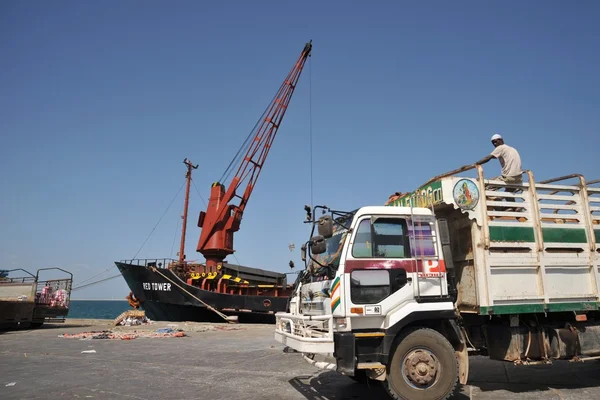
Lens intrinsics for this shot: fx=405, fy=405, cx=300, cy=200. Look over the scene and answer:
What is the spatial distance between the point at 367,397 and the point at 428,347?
4.68 feet

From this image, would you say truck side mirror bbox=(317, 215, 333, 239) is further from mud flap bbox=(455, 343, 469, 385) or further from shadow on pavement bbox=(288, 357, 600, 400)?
shadow on pavement bbox=(288, 357, 600, 400)

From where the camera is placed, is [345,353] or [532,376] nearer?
[345,353]

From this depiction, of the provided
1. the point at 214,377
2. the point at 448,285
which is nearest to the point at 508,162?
the point at 448,285

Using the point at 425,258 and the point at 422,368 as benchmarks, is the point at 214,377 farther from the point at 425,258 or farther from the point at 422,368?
the point at 425,258

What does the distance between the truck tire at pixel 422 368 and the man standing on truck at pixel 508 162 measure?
286 cm

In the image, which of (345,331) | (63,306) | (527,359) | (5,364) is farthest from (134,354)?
(63,306)

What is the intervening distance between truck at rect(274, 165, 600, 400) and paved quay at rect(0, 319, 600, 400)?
62 cm

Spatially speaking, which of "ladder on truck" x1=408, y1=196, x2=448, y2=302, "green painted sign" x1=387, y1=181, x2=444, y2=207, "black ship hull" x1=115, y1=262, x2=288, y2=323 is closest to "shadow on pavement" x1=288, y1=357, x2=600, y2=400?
"ladder on truck" x1=408, y1=196, x2=448, y2=302

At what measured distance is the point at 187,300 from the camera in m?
23.5

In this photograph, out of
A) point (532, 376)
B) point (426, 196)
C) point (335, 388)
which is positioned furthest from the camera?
point (532, 376)

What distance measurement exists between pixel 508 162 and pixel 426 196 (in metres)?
1.60

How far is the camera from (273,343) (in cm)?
1272

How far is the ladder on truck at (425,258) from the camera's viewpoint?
556cm

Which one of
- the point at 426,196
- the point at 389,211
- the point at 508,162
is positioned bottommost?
the point at 389,211
